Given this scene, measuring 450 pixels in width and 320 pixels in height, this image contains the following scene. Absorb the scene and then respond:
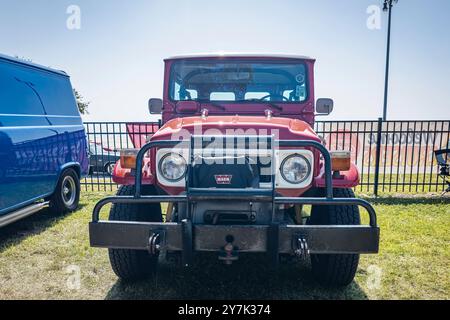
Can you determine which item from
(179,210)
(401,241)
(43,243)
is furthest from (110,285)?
(401,241)

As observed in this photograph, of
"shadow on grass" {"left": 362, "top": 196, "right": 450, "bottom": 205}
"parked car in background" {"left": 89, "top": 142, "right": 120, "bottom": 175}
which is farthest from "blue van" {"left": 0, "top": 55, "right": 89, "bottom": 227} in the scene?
"shadow on grass" {"left": 362, "top": 196, "right": 450, "bottom": 205}

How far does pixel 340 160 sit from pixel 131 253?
1.90 metres

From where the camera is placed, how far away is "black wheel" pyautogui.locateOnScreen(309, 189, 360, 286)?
2545mm

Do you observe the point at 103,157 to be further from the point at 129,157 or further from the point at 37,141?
the point at 129,157

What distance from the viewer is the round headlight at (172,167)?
238 centimetres

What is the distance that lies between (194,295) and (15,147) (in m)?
2.89

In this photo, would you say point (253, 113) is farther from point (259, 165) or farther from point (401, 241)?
point (401, 241)

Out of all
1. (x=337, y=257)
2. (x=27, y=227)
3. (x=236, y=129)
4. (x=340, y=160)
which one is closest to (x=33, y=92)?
(x=27, y=227)

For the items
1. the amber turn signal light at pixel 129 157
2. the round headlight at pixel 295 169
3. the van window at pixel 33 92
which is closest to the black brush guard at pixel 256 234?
the round headlight at pixel 295 169

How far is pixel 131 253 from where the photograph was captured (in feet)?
8.80

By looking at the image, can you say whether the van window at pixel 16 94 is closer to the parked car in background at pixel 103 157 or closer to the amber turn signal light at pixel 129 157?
the amber turn signal light at pixel 129 157

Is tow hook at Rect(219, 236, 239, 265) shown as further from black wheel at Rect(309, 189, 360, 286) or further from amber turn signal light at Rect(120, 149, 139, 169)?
amber turn signal light at Rect(120, 149, 139, 169)

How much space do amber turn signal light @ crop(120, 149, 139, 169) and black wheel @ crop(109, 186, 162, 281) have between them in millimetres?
232
